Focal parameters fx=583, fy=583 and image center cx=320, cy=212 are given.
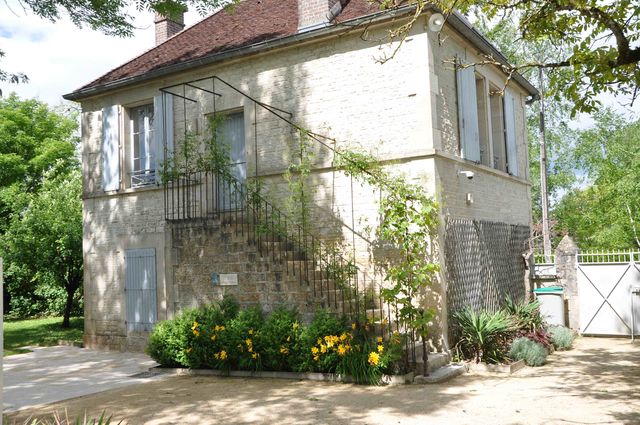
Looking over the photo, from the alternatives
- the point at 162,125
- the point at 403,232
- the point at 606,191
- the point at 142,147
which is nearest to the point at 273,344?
the point at 403,232

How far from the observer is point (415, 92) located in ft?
31.4

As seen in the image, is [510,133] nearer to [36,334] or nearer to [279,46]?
[279,46]

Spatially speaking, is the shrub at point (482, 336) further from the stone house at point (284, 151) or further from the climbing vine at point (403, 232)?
the climbing vine at point (403, 232)

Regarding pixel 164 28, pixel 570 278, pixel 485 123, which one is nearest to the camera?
pixel 485 123

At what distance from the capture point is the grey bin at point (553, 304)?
456 inches

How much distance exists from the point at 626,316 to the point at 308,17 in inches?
348

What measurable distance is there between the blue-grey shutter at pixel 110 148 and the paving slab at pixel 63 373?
146 inches

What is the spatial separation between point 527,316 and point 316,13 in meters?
6.70

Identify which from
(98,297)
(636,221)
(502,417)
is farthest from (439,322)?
(636,221)

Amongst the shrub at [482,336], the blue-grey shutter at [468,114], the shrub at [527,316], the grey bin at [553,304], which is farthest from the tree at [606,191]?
the shrub at [482,336]

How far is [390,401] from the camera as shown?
6.97 m

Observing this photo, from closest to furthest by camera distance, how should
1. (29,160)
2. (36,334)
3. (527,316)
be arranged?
(527,316)
(36,334)
(29,160)

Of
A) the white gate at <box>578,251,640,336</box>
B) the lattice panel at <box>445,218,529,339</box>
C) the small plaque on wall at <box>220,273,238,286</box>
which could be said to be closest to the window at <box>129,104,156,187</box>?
the small plaque on wall at <box>220,273,238,286</box>

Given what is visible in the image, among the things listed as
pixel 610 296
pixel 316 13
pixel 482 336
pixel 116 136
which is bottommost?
pixel 482 336
